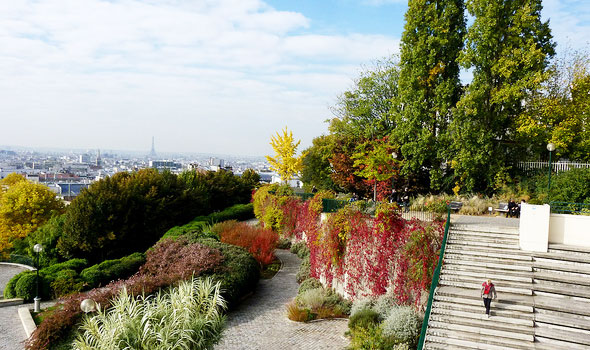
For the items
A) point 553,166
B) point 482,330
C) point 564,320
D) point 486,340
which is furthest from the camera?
point 553,166

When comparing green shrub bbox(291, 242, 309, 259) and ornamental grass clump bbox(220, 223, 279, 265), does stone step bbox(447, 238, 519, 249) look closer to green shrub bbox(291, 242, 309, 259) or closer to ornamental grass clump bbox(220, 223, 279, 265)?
green shrub bbox(291, 242, 309, 259)

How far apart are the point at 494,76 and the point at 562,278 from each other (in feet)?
42.8

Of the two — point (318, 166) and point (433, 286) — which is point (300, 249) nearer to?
point (433, 286)

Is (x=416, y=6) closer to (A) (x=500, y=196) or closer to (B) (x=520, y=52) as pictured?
(B) (x=520, y=52)

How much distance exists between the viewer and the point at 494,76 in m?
20.6

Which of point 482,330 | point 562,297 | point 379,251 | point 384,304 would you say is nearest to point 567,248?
point 562,297

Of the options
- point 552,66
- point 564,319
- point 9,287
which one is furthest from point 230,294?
point 552,66

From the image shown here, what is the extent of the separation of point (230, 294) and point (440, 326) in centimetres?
784

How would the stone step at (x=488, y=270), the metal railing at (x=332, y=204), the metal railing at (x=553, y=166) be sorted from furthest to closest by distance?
the metal railing at (x=553, y=166)
the metal railing at (x=332, y=204)
the stone step at (x=488, y=270)

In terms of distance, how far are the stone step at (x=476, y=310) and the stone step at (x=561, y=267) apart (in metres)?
2.16

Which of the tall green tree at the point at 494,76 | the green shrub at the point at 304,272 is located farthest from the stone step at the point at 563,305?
the tall green tree at the point at 494,76

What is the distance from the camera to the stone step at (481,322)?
978 centimetres

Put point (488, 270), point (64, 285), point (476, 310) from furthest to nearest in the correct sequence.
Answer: point (64, 285)
point (488, 270)
point (476, 310)

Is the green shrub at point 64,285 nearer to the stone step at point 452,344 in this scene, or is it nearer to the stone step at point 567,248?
the stone step at point 452,344
